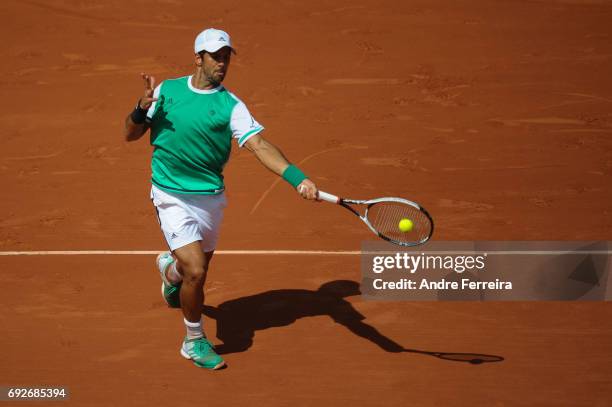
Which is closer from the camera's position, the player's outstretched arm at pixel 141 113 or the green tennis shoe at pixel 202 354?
the player's outstretched arm at pixel 141 113

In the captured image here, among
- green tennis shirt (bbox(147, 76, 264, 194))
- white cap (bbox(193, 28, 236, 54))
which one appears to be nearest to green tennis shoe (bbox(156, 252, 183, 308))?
green tennis shirt (bbox(147, 76, 264, 194))

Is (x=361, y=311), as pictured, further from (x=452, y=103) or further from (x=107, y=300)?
(x=452, y=103)

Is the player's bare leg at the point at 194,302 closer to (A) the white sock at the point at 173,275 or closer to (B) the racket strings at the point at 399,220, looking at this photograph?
(A) the white sock at the point at 173,275

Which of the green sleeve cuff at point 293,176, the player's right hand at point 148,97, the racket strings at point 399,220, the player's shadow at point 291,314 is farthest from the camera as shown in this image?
the player's shadow at point 291,314

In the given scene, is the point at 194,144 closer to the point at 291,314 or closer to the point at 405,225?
the point at 405,225

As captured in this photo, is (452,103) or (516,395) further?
(452,103)

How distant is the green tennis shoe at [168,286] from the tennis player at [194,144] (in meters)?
0.82

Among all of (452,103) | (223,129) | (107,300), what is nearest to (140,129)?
(223,129)

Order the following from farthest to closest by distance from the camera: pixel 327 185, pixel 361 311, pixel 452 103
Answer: pixel 452 103, pixel 327 185, pixel 361 311

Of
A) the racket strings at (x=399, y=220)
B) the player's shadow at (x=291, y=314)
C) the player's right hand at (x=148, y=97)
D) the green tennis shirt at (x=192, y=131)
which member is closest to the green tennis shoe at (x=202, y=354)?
the player's shadow at (x=291, y=314)

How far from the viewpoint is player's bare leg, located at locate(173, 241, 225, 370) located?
6.20 metres

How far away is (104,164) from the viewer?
1051 cm

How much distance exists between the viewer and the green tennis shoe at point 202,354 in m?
6.42

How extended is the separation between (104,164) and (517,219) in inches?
196
